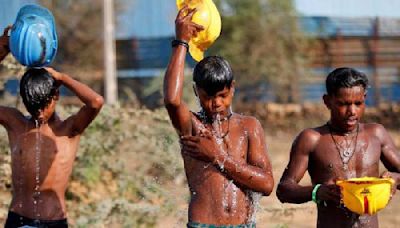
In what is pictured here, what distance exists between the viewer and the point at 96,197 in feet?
24.4

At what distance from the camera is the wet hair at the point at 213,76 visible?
12.2 feet

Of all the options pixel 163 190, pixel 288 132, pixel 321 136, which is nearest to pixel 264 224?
pixel 163 190

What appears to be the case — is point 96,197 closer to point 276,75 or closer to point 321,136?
point 321,136

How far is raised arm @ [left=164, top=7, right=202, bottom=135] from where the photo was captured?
3.58 meters

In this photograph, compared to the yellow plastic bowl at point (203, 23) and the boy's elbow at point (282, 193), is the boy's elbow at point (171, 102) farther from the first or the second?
the boy's elbow at point (282, 193)

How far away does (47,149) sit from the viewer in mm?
4598

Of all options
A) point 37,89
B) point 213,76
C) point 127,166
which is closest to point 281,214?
point 127,166

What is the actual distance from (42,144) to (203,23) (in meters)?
1.24

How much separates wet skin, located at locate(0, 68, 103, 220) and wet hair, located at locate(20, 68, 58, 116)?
39mm

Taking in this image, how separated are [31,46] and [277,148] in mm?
9111

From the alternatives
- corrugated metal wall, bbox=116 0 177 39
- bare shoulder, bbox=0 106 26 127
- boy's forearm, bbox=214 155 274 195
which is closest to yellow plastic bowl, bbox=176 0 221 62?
boy's forearm, bbox=214 155 274 195

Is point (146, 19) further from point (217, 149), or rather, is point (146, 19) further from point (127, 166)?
point (217, 149)

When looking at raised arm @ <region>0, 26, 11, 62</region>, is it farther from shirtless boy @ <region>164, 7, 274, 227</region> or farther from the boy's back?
shirtless boy @ <region>164, 7, 274, 227</region>

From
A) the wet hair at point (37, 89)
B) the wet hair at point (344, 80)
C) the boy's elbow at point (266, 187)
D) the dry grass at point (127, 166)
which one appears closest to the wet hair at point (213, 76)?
the boy's elbow at point (266, 187)
